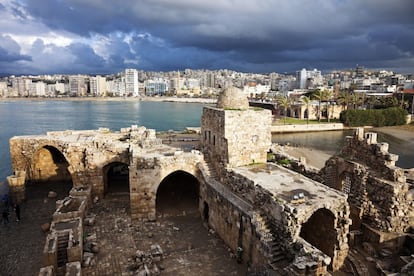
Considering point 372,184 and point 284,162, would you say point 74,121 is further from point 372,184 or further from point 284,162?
point 372,184

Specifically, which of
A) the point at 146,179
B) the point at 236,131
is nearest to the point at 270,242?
the point at 236,131

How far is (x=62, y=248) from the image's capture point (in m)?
12.3

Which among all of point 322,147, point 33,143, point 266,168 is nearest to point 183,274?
point 266,168

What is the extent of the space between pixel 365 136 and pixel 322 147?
29.5 meters

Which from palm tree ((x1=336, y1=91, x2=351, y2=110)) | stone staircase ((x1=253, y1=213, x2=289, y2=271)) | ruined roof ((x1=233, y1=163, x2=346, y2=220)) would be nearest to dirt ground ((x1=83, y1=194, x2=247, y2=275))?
stone staircase ((x1=253, y1=213, x2=289, y2=271))

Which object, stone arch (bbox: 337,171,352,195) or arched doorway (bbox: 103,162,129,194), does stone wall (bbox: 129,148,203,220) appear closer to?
arched doorway (bbox: 103,162,129,194)

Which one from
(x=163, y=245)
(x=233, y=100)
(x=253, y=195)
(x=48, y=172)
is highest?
(x=233, y=100)

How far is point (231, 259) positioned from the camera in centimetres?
1228

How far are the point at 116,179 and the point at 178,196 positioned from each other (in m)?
6.13

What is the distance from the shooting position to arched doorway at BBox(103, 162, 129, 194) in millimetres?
19745

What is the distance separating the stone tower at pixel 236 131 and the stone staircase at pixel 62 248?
Result: 7.62 m

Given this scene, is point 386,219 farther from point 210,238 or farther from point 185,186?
point 185,186

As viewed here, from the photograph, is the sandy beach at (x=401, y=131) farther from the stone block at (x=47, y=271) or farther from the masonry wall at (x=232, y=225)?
the stone block at (x=47, y=271)

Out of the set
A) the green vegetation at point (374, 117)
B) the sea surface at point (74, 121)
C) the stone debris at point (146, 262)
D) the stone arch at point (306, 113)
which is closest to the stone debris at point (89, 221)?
the stone debris at point (146, 262)
